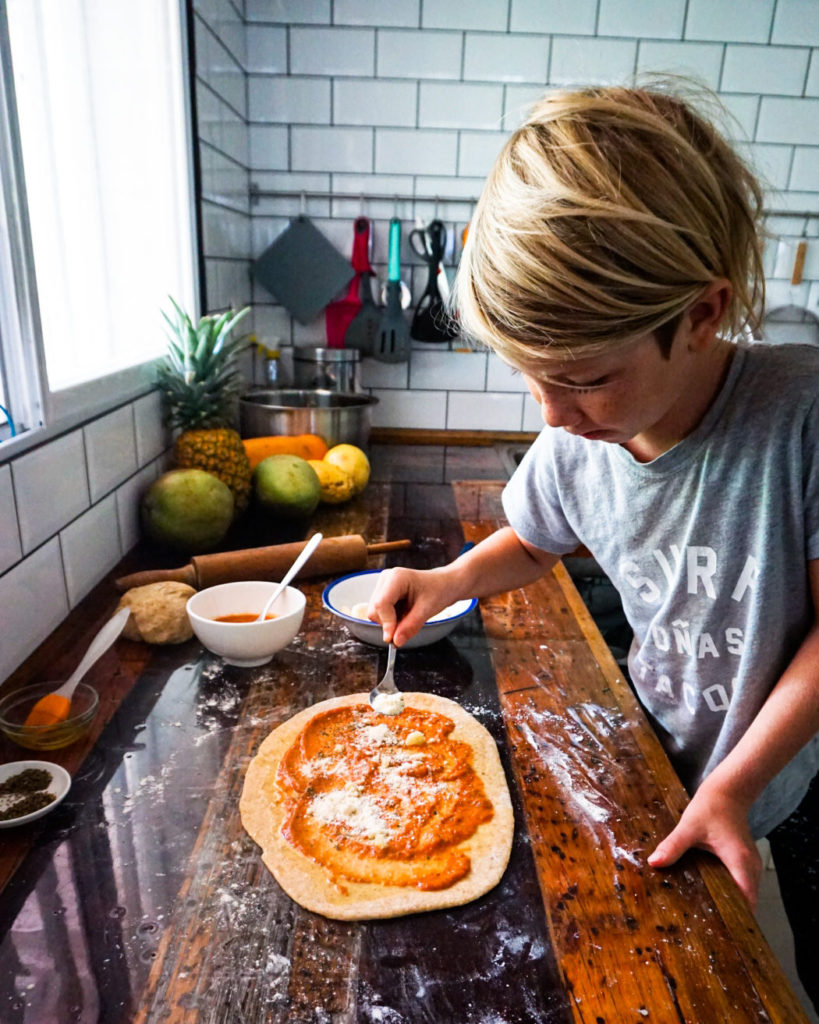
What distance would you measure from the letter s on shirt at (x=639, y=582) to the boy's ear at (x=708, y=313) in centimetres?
33

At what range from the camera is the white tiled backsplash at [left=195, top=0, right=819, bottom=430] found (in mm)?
1979

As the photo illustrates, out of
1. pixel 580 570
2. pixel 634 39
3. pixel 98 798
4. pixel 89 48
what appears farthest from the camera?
pixel 634 39

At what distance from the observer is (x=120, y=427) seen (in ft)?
4.12

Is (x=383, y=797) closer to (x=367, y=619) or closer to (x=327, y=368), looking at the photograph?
(x=367, y=619)

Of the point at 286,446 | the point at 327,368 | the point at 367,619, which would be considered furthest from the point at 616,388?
the point at 327,368

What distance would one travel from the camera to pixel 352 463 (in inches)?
62.8

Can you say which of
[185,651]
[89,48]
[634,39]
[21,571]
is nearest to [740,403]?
[185,651]

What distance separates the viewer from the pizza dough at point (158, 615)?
3.18 ft

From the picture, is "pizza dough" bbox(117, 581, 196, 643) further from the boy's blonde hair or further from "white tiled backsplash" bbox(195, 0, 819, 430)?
"white tiled backsplash" bbox(195, 0, 819, 430)

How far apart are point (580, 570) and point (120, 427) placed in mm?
1067

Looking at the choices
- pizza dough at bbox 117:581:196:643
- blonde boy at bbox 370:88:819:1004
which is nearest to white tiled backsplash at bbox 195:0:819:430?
pizza dough at bbox 117:581:196:643

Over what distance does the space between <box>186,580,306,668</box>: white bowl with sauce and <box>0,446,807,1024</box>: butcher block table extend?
1.3 inches

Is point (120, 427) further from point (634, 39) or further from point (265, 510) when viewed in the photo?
point (634, 39)

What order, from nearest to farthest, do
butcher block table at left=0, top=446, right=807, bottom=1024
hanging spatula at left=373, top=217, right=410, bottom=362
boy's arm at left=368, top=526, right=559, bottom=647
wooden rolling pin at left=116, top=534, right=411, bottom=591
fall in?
1. butcher block table at left=0, top=446, right=807, bottom=1024
2. boy's arm at left=368, top=526, right=559, bottom=647
3. wooden rolling pin at left=116, top=534, right=411, bottom=591
4. hanging spatula at left=373, top=217, right=410, bottom=362
